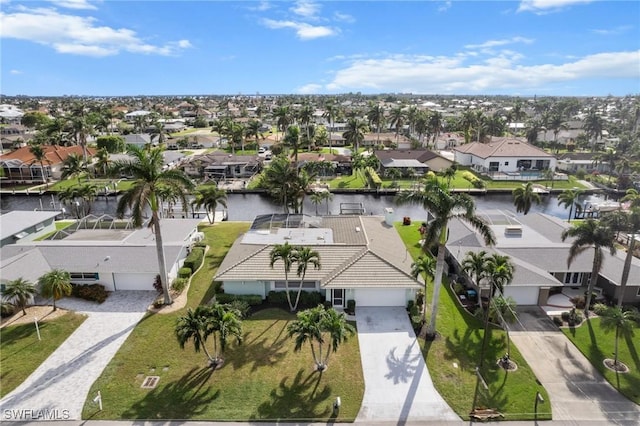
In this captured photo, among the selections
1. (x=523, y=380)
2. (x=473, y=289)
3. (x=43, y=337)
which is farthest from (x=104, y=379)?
(x=473, y=289)

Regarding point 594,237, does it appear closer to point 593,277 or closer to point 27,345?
point 593,277

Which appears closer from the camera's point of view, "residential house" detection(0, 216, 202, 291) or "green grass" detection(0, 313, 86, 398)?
"green grass" detection(0, 313, 86, 398)

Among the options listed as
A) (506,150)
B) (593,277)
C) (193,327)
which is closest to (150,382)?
(193,327)

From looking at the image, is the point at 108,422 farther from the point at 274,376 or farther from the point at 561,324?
the point at 561,324

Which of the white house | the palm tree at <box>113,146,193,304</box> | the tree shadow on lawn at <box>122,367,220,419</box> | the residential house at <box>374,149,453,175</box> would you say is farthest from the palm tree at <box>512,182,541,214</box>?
the tree shadow on lawn at <box>122,367,220,419</box>

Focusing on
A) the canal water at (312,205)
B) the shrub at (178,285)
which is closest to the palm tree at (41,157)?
the canal water at (312,205)

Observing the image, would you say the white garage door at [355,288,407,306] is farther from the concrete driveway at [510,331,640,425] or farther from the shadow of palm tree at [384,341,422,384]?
the concrete driveway at [510,331,640,425]

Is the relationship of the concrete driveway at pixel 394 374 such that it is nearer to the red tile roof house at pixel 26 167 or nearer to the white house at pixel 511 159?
the white house at pixel 511 159
